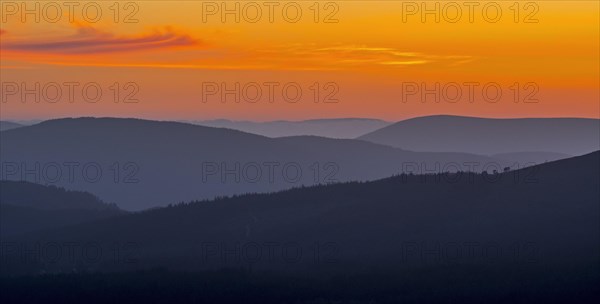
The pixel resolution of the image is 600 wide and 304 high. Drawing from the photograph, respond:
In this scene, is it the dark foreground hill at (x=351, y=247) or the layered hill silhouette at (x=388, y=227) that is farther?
the layered hill silhouette at (x=388, y=227)

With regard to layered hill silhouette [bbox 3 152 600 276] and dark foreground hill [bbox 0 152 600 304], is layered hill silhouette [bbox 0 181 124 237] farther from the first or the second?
dark foreground hill [bbox 0 152 600 304]

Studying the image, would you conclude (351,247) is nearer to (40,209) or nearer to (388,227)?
(388,227)

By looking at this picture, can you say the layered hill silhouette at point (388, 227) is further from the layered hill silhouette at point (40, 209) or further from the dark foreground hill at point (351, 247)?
the layered hill silhouette at point (40, 209)

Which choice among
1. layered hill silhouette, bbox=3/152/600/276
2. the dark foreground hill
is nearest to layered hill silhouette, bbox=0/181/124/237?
layered hill silhouette, bbox=3/152/600/276

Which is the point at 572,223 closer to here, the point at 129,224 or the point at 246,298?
the point at 246,298

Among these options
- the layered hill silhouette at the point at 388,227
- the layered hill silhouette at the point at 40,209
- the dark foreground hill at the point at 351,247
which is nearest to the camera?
the dark foreground hill at the point at 351,247

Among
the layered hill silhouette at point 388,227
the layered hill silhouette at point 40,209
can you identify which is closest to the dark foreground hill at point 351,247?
the layered hill silhouette at point 388,227

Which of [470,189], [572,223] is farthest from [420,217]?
[572,223]

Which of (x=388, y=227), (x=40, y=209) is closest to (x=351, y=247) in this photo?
(x=388, y=227)
